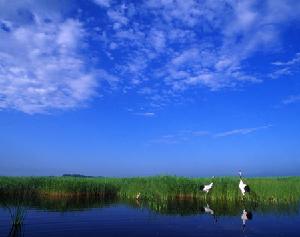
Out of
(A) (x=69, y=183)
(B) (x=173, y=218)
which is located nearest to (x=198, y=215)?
(B) (x=173, y=218)

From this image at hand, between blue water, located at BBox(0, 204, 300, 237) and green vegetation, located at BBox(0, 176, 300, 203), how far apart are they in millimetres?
5527

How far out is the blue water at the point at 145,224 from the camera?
50.6ft

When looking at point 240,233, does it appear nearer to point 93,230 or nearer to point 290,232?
point 290,232

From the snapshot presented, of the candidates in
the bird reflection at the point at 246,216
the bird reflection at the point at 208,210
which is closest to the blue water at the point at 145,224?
the bird reflection at the point at 246,216

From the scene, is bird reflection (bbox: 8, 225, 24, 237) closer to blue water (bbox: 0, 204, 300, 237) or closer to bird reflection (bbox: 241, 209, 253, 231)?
blue water (bbox: 0, 204, 300, 237)

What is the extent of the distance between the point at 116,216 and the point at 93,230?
13.2ft

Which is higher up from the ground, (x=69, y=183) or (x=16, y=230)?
(x=69, y=183)

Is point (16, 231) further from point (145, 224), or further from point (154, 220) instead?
point (154, 220)

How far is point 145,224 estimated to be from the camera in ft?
57.9

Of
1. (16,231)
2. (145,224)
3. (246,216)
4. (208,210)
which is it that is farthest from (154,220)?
(16,231)

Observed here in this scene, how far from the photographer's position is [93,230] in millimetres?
16297

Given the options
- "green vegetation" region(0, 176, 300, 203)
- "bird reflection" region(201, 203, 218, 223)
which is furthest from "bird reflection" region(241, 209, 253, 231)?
"green vegetation" region(0, 176, 300, 203)

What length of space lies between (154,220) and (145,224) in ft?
3.61

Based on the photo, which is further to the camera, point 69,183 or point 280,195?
point 69,183
